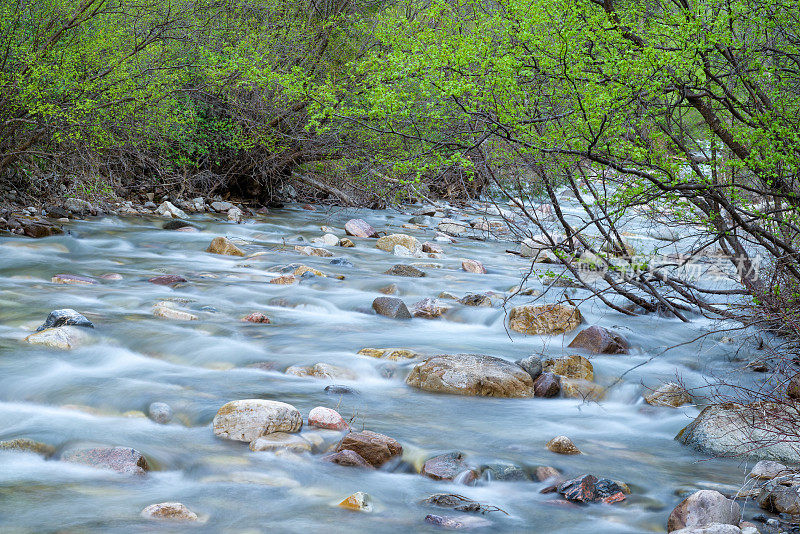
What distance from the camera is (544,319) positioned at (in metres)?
8.26

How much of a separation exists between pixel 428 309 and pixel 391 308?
1.50 feet

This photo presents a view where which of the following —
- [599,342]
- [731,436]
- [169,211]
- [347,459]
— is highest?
[169,211]

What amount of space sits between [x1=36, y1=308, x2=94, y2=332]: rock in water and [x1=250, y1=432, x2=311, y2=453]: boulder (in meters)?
3.05

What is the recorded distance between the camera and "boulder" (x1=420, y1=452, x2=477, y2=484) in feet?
14.0

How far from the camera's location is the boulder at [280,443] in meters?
4.40

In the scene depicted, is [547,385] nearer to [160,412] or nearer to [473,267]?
[160,412]

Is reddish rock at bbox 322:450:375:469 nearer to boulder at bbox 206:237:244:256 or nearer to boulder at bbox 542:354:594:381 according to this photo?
boulder at bbox 542:354:594:381

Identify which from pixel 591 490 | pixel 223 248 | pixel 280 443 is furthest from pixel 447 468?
pixel 223 248

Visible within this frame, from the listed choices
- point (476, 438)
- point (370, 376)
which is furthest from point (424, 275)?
point (476, 438)

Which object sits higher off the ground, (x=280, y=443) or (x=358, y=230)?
(x=358, y=230)

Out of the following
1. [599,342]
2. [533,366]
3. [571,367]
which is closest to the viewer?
[533,366]

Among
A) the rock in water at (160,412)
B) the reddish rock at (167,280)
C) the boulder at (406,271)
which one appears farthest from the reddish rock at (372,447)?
the boulder at (406,271)

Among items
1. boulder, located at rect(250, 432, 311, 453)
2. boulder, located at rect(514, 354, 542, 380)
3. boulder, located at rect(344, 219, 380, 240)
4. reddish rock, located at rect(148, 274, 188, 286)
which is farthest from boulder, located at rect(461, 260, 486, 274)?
boulder, located at rect(250, 432, 311, 453)

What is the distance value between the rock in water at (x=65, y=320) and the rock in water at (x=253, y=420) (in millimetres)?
2668
